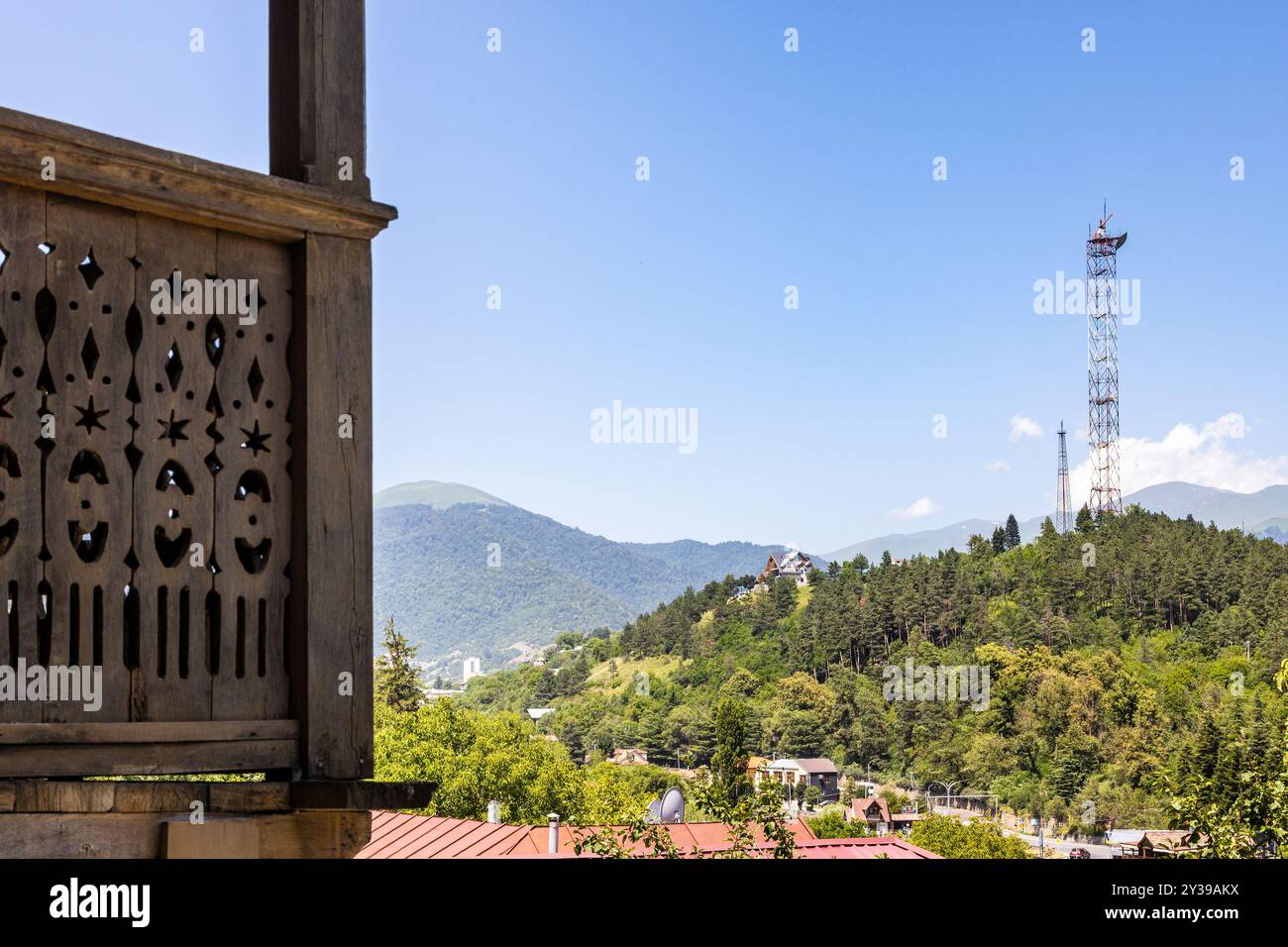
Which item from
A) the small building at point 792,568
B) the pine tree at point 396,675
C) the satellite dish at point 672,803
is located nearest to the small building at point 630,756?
the small building at point 792,568

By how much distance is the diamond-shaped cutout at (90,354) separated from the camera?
2139 mm

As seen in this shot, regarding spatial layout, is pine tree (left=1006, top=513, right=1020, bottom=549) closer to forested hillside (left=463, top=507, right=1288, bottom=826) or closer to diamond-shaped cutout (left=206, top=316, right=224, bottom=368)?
forested hillside (left=463, top=507, right=1288, bottom=826)

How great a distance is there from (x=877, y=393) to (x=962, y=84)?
28.4 metres

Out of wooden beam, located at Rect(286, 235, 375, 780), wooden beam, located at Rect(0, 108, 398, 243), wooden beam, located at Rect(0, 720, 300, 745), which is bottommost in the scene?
wooden beam, located at Rect(0, 720, 300, 745)

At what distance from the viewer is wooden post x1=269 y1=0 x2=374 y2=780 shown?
2301 mm

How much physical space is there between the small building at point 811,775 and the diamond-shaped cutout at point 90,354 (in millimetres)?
66917

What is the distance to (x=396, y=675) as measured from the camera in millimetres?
42969

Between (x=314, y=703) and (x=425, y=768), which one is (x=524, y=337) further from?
(x=314, y=703)

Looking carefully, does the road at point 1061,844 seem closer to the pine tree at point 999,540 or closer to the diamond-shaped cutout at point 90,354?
the pine tree at point 999,540

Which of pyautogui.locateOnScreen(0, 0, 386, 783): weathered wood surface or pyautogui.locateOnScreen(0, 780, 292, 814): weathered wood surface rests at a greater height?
pyautogui.locateOnScreen(0, 0, 386, 783): weathered wood surface

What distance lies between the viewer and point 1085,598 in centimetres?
7944

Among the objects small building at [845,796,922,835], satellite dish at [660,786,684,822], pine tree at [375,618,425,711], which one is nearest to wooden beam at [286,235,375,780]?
satellite dish at [660,786,684,822]

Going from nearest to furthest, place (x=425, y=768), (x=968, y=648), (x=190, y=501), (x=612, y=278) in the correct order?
(x=190, y=501)
(x=425, y=768)
(x=968, y=648)
(x=612, y=278)
